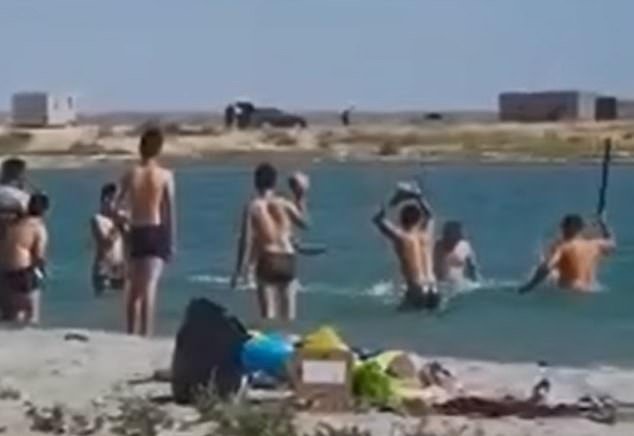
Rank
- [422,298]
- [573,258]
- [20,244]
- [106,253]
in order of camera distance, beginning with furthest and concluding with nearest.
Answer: [106,253] < [573,258] < [422,298] < [20,244]

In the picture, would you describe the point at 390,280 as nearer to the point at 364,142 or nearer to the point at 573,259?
the point at 573,259

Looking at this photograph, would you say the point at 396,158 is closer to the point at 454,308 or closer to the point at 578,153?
the point at 578,153

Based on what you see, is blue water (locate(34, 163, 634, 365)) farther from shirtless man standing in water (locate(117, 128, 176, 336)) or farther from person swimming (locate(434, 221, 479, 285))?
shirtless man standing in water (locate(117, 128, 176, 336))

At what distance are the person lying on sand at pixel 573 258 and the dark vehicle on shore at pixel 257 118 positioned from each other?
87.1 m

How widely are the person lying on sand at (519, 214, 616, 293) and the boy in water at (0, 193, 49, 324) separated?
591 centimetres

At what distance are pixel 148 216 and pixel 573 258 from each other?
744 centimetres

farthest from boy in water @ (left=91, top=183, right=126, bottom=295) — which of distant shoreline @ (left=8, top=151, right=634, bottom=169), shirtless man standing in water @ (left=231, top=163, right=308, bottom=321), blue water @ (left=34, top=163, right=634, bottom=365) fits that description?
distant shoreline @ (left=8, top=151, right=634, bottom=169)

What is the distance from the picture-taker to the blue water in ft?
58.7

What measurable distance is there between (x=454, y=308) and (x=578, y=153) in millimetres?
73342

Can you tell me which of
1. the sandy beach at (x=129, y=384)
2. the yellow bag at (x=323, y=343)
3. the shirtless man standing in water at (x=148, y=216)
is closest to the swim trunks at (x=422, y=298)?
the sandy beach at (x=129, y=384)

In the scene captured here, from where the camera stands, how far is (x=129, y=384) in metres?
11.5

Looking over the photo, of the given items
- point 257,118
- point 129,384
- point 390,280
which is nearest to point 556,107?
point 257,118

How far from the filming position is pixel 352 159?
96.9 meters

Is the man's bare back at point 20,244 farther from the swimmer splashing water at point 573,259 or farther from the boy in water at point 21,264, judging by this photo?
the swimmer splashing water at point 573,259
